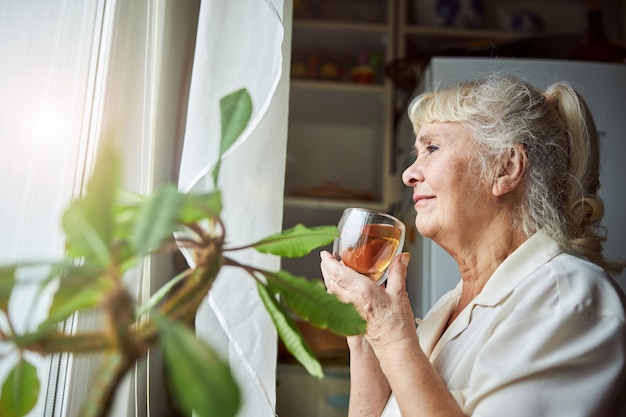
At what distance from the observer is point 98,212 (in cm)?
37

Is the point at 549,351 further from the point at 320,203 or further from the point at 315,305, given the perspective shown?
the point at 320,203

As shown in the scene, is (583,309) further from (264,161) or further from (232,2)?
(232,2)

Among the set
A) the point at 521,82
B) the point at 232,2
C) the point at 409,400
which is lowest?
the point at 409,400

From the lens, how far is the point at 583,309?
93 centimetres

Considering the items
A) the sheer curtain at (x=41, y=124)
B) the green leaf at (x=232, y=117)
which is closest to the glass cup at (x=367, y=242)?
the sheer curtain at (x=41, y=124)

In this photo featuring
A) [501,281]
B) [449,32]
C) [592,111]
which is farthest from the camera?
[449,32]

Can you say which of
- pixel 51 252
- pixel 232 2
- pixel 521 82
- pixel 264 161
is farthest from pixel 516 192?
pixel 51 252

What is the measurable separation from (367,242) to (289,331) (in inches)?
18.7

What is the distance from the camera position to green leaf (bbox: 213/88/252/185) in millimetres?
473

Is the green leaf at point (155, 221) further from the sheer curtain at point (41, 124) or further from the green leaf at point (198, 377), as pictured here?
the sheer curtain at point (41, 124)

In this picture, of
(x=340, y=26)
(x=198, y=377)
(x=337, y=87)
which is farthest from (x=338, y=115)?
(x=198, y=377)

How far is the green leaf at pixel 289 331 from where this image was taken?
0.52 m

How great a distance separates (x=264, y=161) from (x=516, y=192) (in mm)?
486

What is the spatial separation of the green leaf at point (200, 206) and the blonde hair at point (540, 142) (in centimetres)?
88
